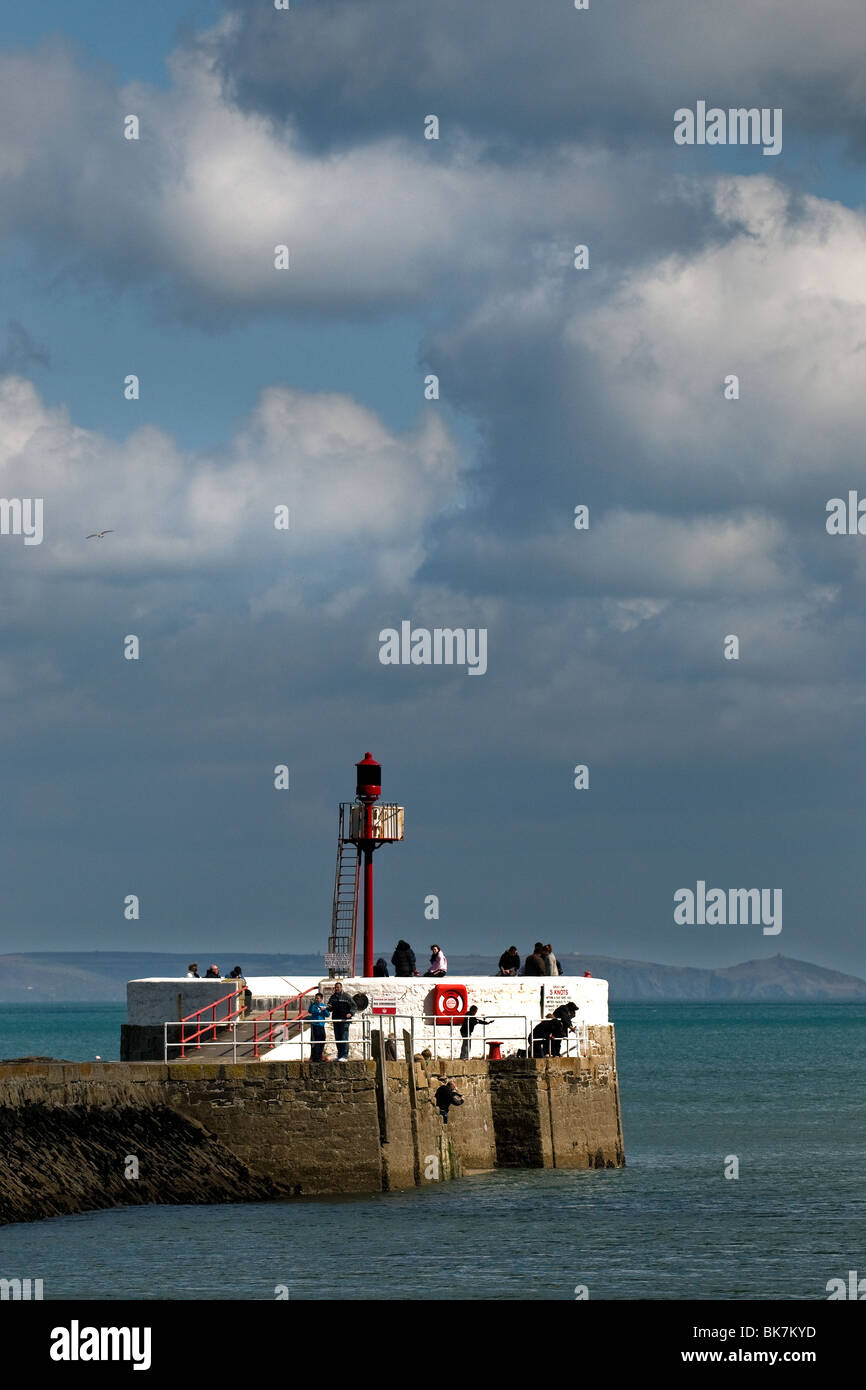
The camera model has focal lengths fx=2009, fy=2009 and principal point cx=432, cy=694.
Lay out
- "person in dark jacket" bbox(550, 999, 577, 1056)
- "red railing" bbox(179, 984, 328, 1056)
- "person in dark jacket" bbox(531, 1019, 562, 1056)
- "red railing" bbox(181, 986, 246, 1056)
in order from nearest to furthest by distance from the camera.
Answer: "red railing" bbox(179, 984, 328, 1056)
"red railing" bbox(181, 986, 246, 1056)
"person in dark jacket" bbox(531, 1019, 562, 1056)
"person in dark jacket" bbox(550, 999, 577, 1056)

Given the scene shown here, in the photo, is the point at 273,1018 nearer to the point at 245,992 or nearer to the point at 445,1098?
the point at 245,992

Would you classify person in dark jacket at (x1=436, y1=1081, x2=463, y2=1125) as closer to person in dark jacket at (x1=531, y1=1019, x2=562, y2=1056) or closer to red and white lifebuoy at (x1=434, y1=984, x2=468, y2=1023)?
red and white lifebuoy at (x1=434, y1=984, x2=468, y2=1023)

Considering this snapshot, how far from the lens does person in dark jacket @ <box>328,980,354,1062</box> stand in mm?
33594

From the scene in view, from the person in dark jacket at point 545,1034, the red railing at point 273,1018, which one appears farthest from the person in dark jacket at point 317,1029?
the person in dark jacket at point 545,1034

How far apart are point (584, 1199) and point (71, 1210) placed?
9173 millimetres

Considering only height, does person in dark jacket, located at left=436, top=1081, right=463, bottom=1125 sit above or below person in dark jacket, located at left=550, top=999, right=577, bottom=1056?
below

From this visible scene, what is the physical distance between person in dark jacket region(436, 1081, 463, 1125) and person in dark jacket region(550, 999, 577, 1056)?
3151 millimetres

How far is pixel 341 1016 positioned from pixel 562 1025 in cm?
532

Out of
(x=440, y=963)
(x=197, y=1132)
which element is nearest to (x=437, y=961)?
(x=440, y=963)

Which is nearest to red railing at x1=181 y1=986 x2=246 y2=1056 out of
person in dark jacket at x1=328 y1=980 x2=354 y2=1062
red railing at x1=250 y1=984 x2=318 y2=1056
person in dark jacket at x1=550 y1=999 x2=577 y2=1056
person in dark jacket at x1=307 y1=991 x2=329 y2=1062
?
red railing at x1=250 y1=984 x2=318 y2=1056

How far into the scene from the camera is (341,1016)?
1362 inches

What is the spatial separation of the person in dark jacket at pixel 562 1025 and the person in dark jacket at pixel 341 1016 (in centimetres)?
466
